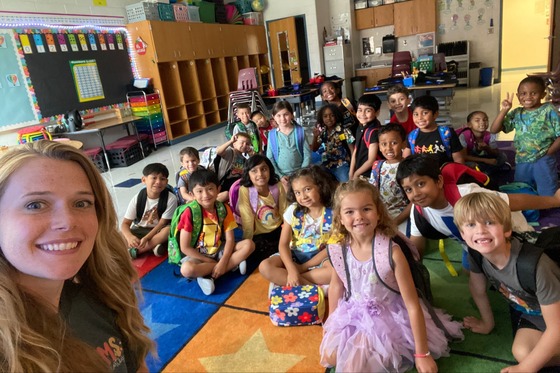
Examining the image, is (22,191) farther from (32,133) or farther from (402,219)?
(32,133)

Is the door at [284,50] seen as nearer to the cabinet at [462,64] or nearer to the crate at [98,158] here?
the cabinet at [462,64]

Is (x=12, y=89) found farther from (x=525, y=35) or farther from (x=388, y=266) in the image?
(x=525, y=35)

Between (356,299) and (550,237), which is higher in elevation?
(550,237)

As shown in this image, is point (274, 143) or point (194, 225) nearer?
point (194, 225)

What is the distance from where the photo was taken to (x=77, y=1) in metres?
5.63

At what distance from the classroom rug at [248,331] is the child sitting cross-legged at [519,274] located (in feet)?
0.58

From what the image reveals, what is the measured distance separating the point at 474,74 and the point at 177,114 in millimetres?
7488

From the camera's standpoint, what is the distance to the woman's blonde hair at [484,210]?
1.29 metres

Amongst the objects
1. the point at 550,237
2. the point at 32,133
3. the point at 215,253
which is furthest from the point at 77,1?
the point at 550,237

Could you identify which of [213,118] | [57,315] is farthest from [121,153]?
[57,315]

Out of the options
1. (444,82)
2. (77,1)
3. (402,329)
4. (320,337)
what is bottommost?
(320,337)

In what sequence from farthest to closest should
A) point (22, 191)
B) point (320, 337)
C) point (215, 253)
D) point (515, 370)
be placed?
point (215, 253)
point (320, 337)
point (515, 370)
point (22, 191)

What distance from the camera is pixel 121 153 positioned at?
560 cm

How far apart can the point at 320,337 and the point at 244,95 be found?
5.06m
